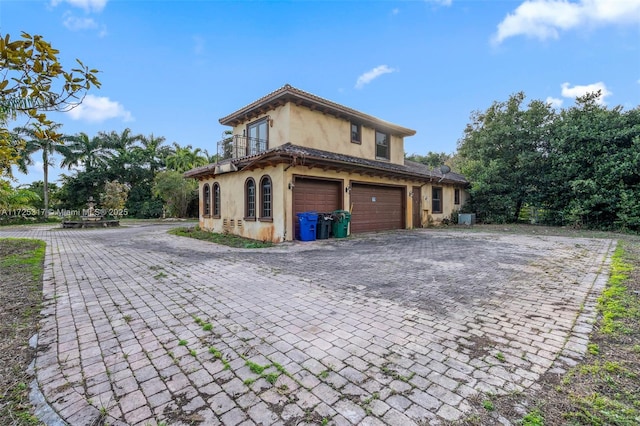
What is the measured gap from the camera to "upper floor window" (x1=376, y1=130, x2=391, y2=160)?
1475cm

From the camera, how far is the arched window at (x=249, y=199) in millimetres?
11602

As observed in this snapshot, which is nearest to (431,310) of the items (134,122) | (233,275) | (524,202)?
(233,275)

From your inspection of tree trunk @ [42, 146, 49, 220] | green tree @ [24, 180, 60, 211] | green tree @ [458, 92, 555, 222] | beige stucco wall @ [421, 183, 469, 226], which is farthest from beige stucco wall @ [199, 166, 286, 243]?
green tree @ [24, 180, 60, 211]

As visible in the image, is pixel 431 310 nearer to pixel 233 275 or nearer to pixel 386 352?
pixel 386 352

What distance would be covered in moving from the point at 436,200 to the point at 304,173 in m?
10.5

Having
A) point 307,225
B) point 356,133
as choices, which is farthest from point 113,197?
point 307,225

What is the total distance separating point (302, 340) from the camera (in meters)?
2.88

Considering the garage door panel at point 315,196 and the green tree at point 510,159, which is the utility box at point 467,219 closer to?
the green tree at point 510,159

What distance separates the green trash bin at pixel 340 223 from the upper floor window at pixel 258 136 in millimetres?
4356

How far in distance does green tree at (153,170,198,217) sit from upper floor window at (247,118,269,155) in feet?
47.9

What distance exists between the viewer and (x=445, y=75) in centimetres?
1536

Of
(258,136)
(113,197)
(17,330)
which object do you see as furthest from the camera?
(113,197)

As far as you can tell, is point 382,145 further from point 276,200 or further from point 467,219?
point 467,219

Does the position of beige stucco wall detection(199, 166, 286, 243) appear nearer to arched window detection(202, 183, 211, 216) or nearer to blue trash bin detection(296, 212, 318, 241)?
arched window detection(202, 183, 211, 216)
